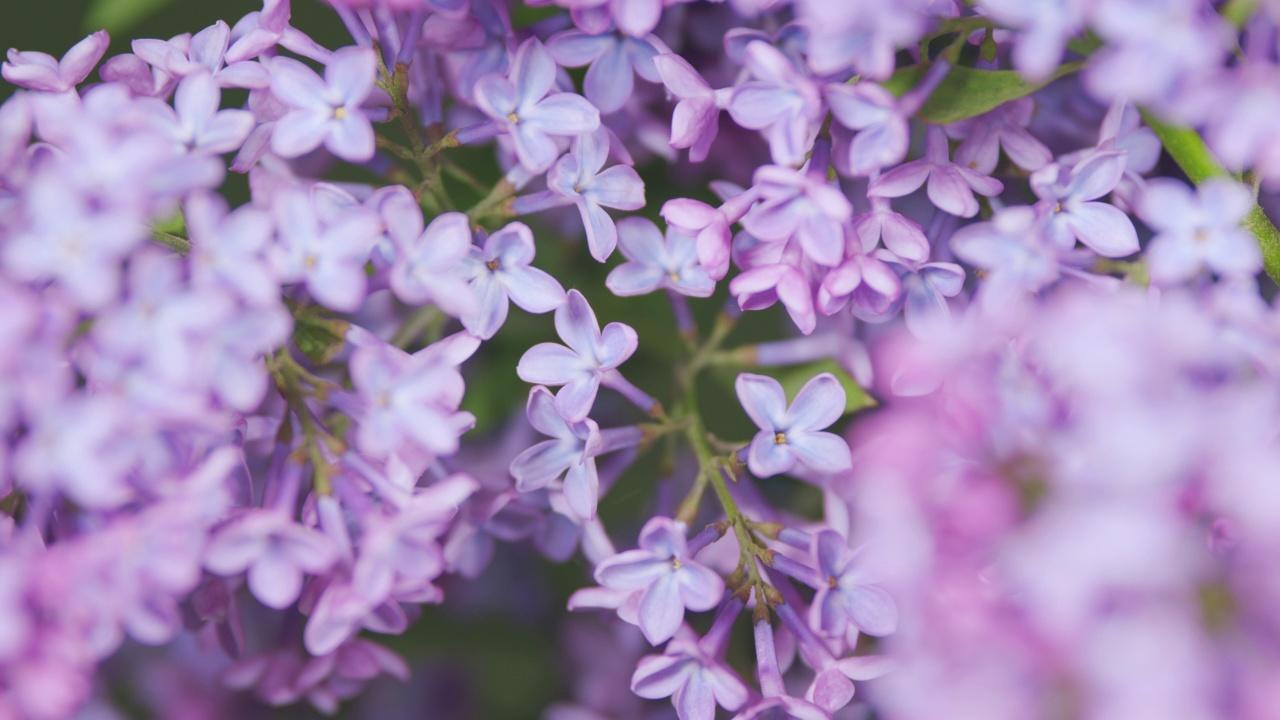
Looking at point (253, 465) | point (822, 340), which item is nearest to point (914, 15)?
point (822, 340)

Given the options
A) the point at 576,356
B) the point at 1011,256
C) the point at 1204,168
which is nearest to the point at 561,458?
the point at 576,356

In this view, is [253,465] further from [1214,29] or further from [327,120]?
[1214,29]

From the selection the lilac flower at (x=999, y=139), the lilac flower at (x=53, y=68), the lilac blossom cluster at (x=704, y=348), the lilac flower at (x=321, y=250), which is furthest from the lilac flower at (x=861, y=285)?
the lilac flower at (x=53, y=68)

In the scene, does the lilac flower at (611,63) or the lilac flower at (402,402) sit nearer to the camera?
the lilac flower at (402,402)

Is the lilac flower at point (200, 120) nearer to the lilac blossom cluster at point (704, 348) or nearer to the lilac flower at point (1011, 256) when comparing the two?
the lilac blossom cluster at point (704, 348)

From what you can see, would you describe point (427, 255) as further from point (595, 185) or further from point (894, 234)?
point (894, 234)
